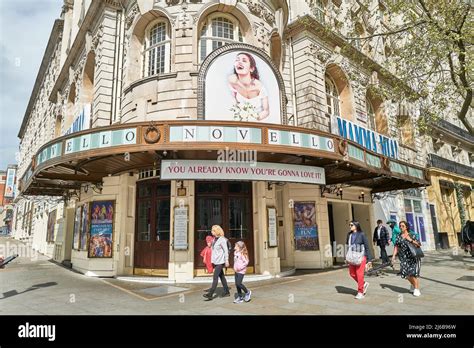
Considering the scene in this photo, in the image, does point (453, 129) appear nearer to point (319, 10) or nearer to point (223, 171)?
point (319, 10)

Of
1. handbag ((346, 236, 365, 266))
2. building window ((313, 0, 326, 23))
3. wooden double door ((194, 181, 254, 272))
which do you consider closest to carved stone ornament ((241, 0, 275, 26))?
building window ((313, 0, 326, 23))

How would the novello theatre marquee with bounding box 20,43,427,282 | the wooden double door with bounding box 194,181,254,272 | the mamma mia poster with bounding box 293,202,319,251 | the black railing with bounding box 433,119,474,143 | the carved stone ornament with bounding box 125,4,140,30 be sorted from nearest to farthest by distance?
the novello theatre marquee with bounding box 20,43,427,282 < the wooden double door with bounding box 194,181,254,272 < the carved stone ornament with bounding box 125,4,140,30 < the mamma mia poster with bounding box 293,202,319,251 < the black railing with bounding box 433,119,474,143

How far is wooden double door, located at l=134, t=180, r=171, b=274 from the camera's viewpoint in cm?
1189

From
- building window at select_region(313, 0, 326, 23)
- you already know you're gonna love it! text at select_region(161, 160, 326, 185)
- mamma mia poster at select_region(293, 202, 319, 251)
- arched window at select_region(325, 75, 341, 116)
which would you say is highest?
building window at select_region(313, 0, 326, 23)

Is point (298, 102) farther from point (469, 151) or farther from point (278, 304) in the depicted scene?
point (469, 151)

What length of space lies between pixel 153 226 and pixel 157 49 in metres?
7.64

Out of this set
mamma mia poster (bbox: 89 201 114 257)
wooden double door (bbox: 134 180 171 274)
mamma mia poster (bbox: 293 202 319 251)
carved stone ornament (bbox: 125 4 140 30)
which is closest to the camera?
wooden double door (bbox: 134 180 171 274)

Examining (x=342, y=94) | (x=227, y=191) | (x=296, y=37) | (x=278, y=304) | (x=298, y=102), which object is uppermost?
(x=296, y=37)

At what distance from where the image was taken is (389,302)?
7312 mm

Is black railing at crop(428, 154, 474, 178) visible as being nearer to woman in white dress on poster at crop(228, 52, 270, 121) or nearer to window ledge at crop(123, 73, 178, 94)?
woman in white dress on poster at crop(228, 52, 270, 121)

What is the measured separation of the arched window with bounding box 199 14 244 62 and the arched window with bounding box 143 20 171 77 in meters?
1.50

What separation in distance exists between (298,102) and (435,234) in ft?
54.5
